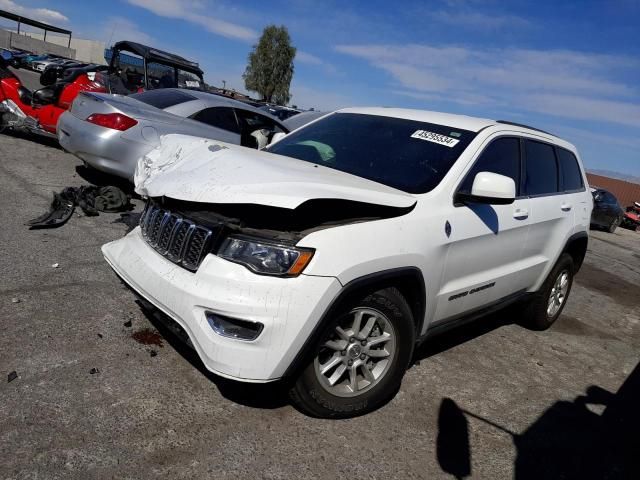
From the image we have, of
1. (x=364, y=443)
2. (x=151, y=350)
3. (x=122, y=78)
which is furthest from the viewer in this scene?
(x=122, y=78)

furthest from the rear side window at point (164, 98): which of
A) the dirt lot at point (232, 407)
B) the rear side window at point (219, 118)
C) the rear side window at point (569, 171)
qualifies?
the rear side window at point (569, 171)

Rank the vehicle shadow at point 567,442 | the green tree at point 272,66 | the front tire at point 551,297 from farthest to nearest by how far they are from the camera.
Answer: the green tree at point 272,66 → the front tire at point 551,297 → the vehicle shadow at point 567,442

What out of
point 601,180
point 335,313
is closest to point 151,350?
point 335,313

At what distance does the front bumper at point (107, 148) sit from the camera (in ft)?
20.5

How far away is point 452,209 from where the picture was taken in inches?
127

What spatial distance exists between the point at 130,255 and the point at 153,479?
133 cm

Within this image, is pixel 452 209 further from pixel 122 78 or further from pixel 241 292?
pixel 122 78

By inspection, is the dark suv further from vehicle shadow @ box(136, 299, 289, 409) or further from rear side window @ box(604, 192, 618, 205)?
vehicle shadow @ box(136, 299, 289, 409)

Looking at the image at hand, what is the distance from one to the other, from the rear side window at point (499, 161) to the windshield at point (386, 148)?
6.3 inches

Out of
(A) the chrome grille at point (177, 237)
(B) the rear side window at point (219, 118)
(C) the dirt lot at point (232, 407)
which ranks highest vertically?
(B) the rear side window at point (219, 118)

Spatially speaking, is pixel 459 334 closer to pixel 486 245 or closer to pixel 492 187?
pixel 486 245

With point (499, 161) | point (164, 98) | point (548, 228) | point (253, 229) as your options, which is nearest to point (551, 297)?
point (548, 228)

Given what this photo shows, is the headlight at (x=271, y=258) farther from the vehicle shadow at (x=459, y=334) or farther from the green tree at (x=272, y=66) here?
the green tree at (x=272, y=66)

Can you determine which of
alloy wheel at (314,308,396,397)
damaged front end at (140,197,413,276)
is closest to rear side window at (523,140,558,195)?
damaged front end at (140,197,413,276)
